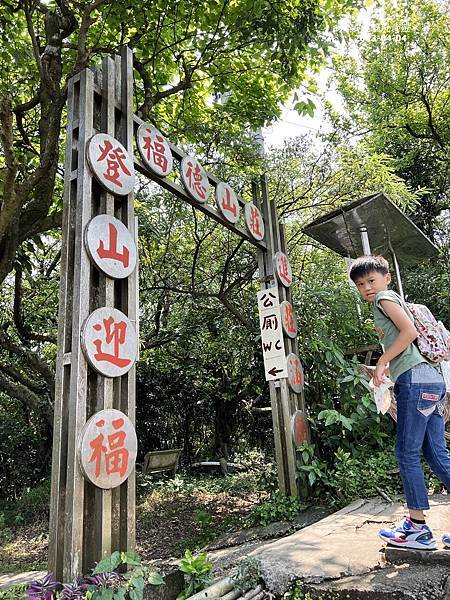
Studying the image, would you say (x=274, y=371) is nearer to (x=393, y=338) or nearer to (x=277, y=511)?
(x=277, y=511)

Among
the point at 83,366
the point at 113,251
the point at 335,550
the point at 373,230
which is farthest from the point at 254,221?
the point at 335,550

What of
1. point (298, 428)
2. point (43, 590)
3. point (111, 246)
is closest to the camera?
point (43, 590)

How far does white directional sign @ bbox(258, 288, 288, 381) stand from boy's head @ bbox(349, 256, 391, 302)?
2.44 m

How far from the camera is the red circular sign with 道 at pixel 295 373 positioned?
5.06 metres

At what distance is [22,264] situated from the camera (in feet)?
20.7

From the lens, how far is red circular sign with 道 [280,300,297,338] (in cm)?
524

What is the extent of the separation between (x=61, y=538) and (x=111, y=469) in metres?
0.43

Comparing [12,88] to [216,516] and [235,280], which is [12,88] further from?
[216,516]

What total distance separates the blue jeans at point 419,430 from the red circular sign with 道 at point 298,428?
8.16 feet

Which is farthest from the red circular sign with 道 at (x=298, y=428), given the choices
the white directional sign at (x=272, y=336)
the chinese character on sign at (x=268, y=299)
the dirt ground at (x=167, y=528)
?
the chinese character on sign at (x=268, y=299)

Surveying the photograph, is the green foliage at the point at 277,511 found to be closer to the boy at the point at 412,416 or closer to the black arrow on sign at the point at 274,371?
the black arrow on sign at the point at 274,371

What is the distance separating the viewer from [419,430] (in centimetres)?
239

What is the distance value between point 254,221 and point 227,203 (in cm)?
55

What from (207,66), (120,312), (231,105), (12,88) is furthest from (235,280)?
(120,312)
